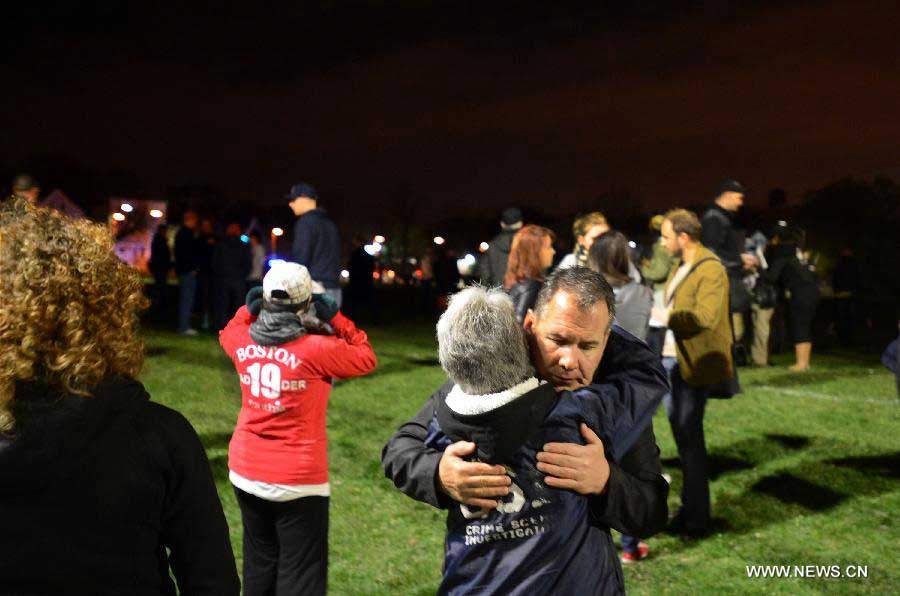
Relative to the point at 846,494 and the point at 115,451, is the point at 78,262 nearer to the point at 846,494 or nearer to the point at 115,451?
the point at 115,451

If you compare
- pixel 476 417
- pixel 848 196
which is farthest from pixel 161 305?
pixel 848 196

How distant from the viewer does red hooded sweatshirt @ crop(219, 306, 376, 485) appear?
3.90m

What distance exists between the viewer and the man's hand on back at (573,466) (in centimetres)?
208

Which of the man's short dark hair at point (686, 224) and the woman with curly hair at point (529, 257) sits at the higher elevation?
the man's short dark hair at point (686, 224)

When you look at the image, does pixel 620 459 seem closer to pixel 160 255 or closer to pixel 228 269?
pixel 228 269

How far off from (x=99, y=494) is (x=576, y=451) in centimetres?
111

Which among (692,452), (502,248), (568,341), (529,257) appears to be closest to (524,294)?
(529,257)

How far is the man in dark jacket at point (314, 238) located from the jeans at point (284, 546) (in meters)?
5.21

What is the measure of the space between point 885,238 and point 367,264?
84.2 ft

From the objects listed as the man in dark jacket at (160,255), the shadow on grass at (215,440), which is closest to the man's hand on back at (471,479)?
the shadow on grass at (215,440)

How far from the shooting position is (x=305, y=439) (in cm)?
398

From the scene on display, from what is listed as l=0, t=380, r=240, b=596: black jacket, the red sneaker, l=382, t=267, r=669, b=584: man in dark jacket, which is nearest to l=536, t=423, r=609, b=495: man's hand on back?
l=382, t=267, r=669, b=584: man in dark jacket

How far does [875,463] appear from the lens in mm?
7395

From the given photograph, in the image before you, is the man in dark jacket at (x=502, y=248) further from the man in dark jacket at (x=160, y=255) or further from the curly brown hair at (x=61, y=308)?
the man in dark jacket at (x=160, y=255)
